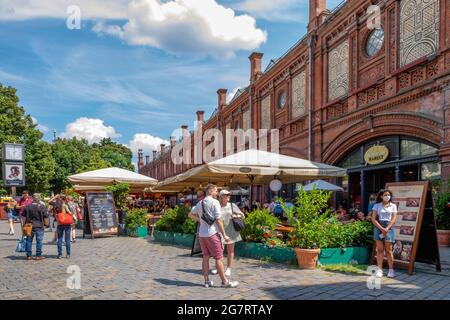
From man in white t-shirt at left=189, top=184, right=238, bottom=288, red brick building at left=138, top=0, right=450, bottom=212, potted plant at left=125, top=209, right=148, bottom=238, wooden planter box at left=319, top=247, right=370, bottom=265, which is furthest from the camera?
potted plant at left=125, top=209, right=148, bottom=238

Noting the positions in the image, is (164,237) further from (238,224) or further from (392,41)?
(392,41)

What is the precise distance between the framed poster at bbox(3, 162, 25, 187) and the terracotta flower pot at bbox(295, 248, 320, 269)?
390 inches

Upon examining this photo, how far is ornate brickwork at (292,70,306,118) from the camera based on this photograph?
20.8m

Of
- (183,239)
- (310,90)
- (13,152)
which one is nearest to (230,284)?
(183,239)

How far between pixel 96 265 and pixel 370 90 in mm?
12157

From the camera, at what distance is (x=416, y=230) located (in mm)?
7375

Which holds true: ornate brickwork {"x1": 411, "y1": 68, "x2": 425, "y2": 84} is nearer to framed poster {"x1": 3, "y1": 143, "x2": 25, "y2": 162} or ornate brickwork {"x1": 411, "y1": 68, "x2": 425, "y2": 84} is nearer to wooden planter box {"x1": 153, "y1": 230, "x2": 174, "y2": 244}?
wooden planter box {"x1": 153, "y1": 230, "x2": 174, "y2": 244}

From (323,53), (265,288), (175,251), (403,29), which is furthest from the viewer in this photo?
(323,53)

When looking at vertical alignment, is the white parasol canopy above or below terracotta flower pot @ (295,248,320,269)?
above

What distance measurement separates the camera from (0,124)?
1323 inches

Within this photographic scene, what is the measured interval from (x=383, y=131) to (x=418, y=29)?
12.1 feet

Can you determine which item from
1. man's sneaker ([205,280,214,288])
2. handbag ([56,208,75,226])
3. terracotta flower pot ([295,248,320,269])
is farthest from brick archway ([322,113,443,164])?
handbag ([56,208,75,226])
